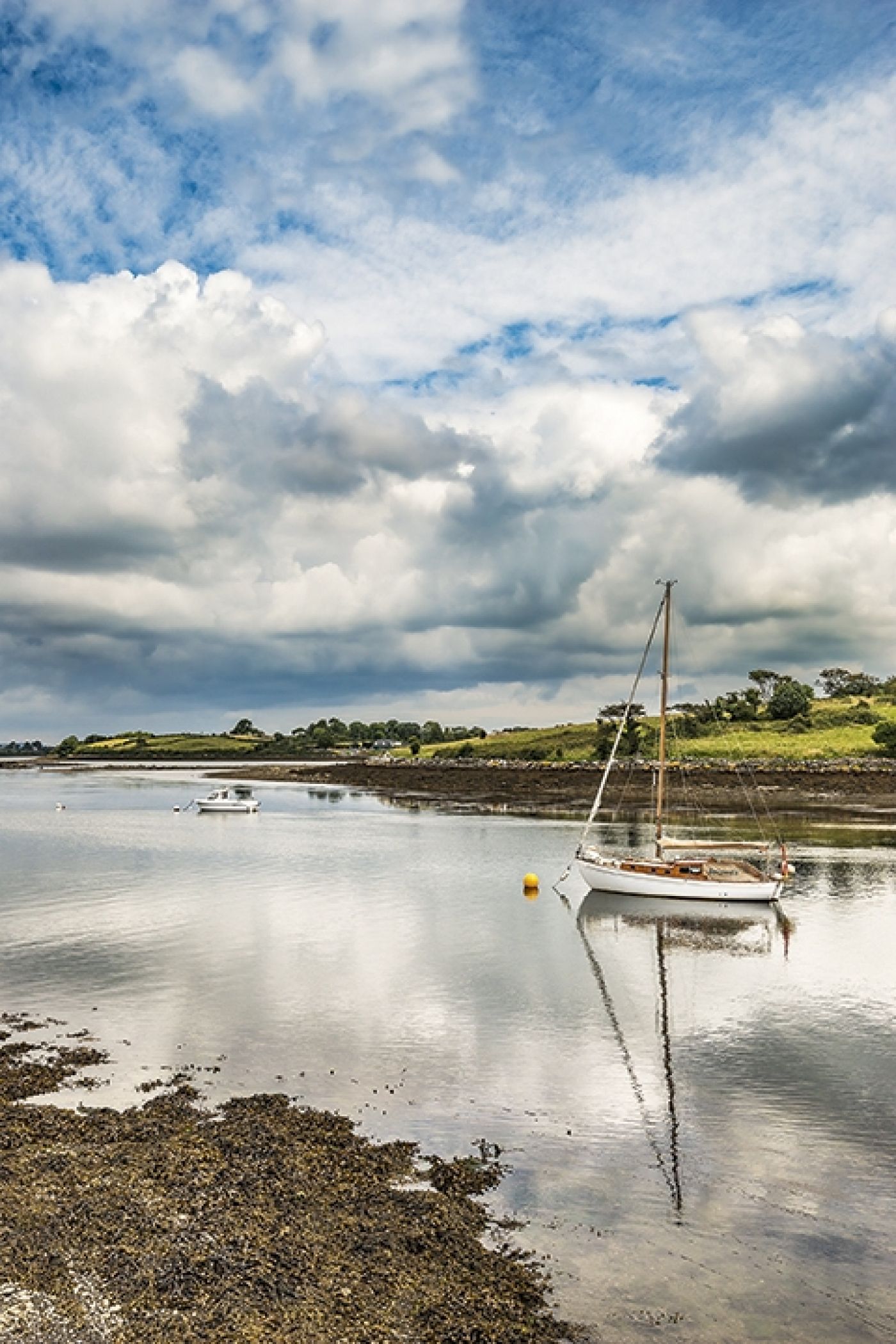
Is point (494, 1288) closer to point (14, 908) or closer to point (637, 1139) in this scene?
point (637, 1139)

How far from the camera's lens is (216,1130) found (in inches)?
723

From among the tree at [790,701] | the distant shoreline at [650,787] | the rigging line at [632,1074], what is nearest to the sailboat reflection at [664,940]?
the rigging line at [632,1074]

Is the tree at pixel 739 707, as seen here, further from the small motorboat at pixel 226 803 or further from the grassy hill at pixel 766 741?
the small motorboat at pixel 226 803

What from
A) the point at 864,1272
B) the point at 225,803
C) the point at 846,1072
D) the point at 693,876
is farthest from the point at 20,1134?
the point at 225,803

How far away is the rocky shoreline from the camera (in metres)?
97.8

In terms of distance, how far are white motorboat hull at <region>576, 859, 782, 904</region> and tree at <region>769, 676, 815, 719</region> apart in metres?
118

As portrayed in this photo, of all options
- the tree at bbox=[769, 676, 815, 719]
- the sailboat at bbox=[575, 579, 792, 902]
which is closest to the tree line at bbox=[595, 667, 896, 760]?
the tree at bbox=[769, 676, 815, 719]

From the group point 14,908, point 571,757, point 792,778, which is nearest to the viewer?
point 14,908

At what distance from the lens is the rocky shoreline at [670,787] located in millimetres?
97812

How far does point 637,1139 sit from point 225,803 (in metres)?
87.6

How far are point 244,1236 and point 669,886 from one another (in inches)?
1373

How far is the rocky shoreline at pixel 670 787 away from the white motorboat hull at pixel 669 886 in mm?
42150

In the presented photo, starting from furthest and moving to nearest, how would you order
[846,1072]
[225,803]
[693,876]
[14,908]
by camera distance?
[225,803]
[693,876]
[14,908]
[846,1072]

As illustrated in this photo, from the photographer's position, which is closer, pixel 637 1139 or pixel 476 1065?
pixel 637 1139
